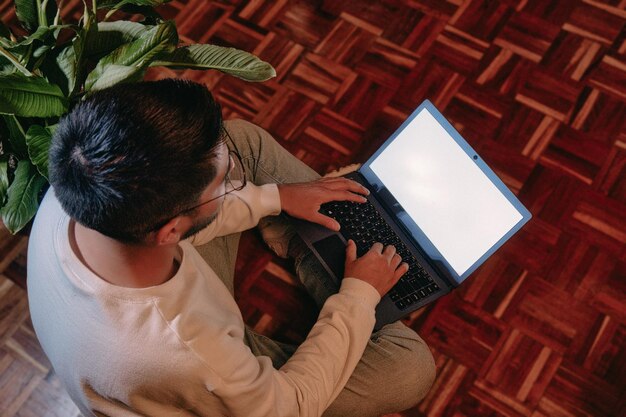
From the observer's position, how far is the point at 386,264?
1.04m

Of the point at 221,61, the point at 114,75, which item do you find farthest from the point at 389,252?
the point at 114,75

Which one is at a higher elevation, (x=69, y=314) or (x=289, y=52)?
(x=69, y=314)

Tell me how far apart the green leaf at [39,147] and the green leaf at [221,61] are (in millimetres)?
198

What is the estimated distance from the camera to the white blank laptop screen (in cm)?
104

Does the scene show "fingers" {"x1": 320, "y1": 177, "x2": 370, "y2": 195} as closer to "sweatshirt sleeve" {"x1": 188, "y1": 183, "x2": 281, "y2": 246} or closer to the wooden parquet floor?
"sweatshirt sleeve" {"x1": 188, "y1": 183, "x2": 281, "y2": 246}

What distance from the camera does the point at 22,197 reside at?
934 mm

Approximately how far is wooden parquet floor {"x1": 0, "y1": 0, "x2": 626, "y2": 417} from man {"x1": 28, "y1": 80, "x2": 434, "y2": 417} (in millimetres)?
400

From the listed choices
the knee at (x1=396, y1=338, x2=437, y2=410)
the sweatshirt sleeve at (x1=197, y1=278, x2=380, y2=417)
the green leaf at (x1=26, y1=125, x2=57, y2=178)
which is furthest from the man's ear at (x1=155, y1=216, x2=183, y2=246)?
the knee at (x1=396, y1=338, x2=437, y2=410)

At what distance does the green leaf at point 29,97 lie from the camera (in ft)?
2.65

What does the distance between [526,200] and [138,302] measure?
952 mm

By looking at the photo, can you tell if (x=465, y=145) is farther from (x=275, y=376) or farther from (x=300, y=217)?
(x=275, y=376)

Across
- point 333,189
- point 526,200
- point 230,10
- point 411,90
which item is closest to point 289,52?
point 230,10

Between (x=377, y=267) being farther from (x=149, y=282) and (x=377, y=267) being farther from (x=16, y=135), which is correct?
(x=16, y=135)

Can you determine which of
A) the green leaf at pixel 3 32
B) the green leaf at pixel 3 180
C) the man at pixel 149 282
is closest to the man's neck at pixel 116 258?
the man at pixel 149 282
